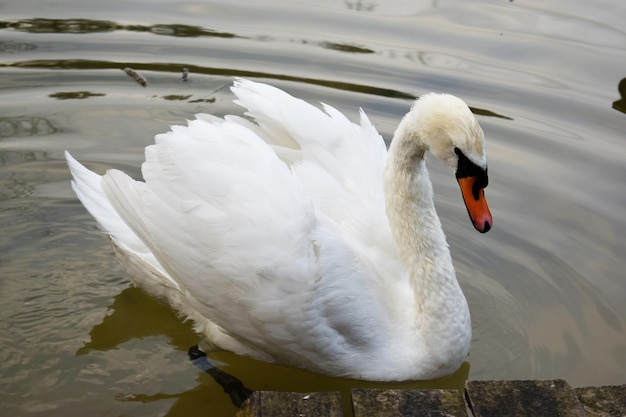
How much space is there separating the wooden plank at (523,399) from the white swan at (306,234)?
3.44 ft

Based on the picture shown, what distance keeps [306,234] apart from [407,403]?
3.82 ft

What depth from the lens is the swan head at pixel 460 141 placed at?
14.5 ft

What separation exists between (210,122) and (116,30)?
14.2 ft

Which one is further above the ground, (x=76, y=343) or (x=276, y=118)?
(x=276, y=118)

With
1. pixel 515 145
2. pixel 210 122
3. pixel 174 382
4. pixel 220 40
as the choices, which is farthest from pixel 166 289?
pixel 220 40

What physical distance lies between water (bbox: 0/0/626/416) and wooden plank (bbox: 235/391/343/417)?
134 centimetres

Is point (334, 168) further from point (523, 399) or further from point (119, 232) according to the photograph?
point (523, 399)

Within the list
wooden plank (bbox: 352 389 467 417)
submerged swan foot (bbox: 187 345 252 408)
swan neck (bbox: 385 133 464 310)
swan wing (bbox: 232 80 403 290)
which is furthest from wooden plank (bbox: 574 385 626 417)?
submerged swan foot (bbox: 187 345 252 408)

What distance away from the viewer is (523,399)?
138 inches

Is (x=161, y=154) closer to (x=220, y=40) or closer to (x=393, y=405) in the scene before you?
(x=393, y=405)

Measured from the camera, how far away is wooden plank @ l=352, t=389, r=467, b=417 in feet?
11.2

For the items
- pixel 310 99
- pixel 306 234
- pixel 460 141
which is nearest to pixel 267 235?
pixel 306 234

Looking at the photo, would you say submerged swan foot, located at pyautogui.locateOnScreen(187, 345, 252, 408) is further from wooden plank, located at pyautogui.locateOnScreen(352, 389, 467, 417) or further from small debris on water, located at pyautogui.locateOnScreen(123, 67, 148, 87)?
small debris on water, located at pyautogui.locateOnScreen(123, 67, 148, 87)

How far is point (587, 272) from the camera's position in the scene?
A: 19.7 ft
